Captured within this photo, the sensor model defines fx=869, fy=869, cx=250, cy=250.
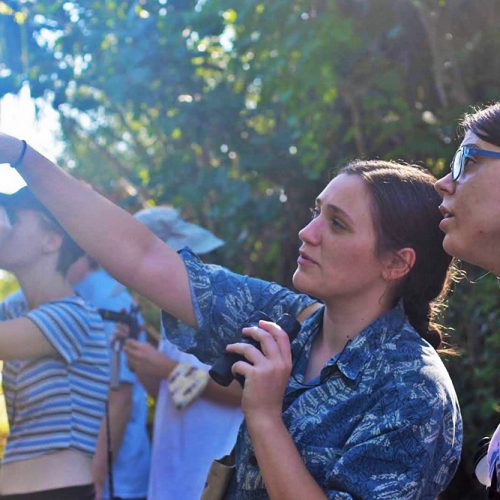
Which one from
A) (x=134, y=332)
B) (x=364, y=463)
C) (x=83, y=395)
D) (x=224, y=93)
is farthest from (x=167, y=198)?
(x=364, y=463)

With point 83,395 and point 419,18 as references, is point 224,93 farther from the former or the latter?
point 83,395

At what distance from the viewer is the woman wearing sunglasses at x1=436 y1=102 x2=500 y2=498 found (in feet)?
6.37

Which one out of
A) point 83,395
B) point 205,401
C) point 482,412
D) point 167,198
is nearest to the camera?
point 83,395

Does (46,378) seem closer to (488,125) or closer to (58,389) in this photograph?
(58,389)

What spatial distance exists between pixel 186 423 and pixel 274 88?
243 cm

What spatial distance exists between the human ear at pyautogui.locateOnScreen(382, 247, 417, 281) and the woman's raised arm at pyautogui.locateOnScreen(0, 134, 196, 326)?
52 centimetres

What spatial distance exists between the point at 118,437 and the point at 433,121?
2.50 m

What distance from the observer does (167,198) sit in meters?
5.92

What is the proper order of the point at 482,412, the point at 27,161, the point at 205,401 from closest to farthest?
the point at 27,161 → the point at 205,401 → the point at 482,412

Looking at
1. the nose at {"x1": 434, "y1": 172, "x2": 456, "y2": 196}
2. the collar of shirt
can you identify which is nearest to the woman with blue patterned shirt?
the nose at {"x1": 434, "y1": 172, "x2": 456, "y2": 196}

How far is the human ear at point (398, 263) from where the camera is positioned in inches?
86.6

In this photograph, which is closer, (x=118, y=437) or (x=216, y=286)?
(x=216, y=286)

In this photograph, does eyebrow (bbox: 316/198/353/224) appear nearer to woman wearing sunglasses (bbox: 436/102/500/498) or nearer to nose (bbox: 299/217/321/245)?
nose (bbox: 299/217/321/245)

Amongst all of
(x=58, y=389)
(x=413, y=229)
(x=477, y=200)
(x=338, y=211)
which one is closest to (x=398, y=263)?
(x=413, y=229)
